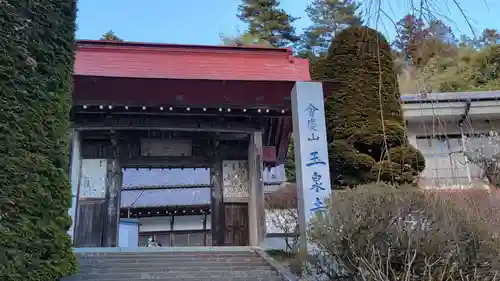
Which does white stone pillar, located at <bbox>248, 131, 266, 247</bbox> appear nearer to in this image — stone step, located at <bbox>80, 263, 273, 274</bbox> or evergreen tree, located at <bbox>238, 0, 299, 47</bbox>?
stone step, located at <bbox>80, 263, 273, 274</bbox>

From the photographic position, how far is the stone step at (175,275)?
25.2 ft

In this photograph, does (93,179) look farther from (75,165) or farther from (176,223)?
(176,223)

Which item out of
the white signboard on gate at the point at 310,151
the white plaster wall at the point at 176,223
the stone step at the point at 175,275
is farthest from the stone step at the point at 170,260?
the white plaster wall at the point at 176,223

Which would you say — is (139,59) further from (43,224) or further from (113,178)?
(43,224)

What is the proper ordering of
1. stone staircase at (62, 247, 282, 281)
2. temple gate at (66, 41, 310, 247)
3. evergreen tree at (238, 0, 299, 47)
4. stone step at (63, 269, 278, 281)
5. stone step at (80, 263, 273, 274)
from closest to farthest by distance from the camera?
1. stone step at (63, 269, 278, 281)
2. stone staircase at (62, 247, 282, 281)
3. stone step at (80, 263, 273, 274)
4. temple gate at (66, 41, 310, 247)
5. evergreen tree at (238, 0, 299, 47)

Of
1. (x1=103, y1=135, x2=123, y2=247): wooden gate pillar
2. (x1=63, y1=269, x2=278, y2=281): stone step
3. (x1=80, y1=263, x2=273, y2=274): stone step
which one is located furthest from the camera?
(x1=103, y1=135, x2=123, y2=247): wooden gate pillar

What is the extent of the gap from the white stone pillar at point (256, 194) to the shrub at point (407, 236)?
5062 mm

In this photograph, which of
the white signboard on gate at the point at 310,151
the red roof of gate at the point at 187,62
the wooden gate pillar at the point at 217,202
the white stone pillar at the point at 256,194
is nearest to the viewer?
the white signboard on gate at the point at 310,151

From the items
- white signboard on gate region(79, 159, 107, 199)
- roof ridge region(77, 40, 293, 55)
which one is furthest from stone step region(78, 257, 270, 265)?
roof ridge region(77, 40, 293, 55)

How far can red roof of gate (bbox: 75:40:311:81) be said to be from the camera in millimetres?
10984

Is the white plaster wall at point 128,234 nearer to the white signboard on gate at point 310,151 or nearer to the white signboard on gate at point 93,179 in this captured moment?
the white signboard on gate at point 93,179

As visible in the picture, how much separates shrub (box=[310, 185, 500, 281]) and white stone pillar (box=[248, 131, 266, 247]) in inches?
199

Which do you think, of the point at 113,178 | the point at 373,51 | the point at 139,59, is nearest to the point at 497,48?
the point at 373,51

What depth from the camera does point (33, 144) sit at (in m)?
5.13
